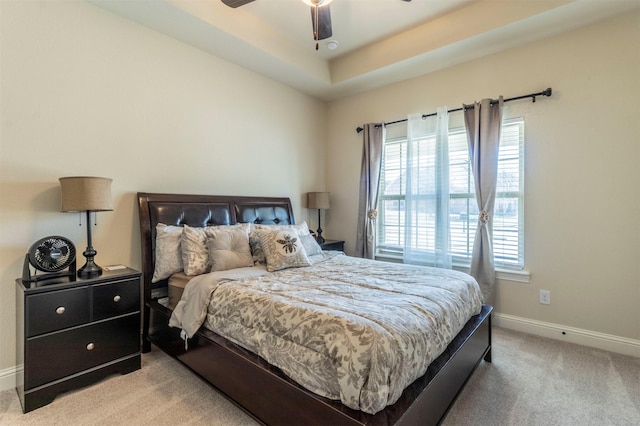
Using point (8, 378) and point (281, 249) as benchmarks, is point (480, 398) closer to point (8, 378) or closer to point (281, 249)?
point (281, 249)

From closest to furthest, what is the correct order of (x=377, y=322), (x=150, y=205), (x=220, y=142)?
(x=377, y=322)
(x=150, y=205)
(x=220, y=142)

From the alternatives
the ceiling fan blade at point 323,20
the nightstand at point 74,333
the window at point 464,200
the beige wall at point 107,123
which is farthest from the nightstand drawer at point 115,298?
the window at point 464,200

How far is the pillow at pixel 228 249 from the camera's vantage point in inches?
97.9

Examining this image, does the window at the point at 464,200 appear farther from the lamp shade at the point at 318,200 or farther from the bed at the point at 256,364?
the bed at the point at 256,364

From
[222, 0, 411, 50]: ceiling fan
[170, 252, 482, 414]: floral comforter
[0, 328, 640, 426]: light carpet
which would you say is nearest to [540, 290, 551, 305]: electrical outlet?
[0, 328, 640, 426]: light carpet

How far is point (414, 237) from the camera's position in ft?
12.2

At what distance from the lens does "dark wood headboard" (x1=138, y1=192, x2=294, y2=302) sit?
2.62m

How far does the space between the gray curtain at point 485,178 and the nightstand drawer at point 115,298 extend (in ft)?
10.5

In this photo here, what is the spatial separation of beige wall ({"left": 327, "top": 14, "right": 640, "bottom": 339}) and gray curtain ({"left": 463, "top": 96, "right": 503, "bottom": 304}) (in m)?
0.17

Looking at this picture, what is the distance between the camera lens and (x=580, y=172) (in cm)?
276

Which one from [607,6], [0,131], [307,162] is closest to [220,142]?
[307,162]

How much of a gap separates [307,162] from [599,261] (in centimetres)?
342

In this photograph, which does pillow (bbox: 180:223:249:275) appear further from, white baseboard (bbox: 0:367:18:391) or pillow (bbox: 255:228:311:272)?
white baseboard (bbox: 0:367:18:391)

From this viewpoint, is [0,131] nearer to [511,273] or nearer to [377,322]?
[377,322]
